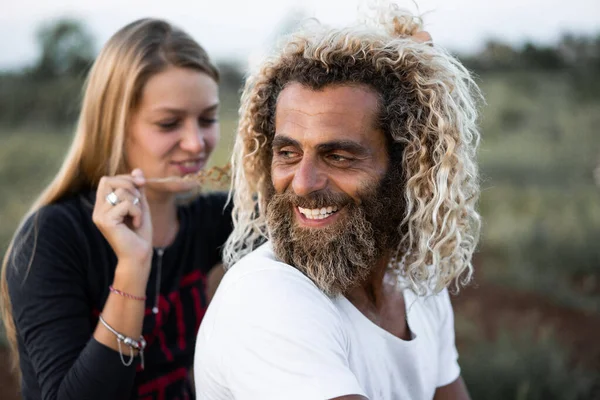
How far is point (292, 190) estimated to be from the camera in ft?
7.94

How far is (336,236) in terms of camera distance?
2391mm

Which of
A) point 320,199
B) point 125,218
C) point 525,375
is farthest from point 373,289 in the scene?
point 525,375

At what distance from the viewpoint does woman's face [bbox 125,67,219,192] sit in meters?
3.25

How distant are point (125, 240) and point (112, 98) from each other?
768 millimetres

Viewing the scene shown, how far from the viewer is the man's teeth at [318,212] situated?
7.84 feet

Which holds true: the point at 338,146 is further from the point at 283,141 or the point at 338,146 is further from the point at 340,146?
the point at 283,141

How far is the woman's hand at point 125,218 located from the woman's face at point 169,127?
0.27m

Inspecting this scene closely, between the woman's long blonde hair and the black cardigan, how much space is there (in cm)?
15

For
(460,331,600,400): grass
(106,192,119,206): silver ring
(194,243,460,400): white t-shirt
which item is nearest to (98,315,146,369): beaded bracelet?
(106,192,119,206): silver ring

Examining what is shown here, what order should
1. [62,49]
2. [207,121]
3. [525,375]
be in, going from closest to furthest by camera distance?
[207,121] → [525,375] → [62,49]

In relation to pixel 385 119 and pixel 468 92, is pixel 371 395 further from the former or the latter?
pixel 468 92

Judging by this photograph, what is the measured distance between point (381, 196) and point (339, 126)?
30cm

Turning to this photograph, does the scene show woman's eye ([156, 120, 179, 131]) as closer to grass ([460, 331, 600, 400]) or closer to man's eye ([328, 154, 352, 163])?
man's eye ([328, 154, 352, 163])

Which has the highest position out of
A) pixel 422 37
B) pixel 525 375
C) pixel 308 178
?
pixel 422 37
